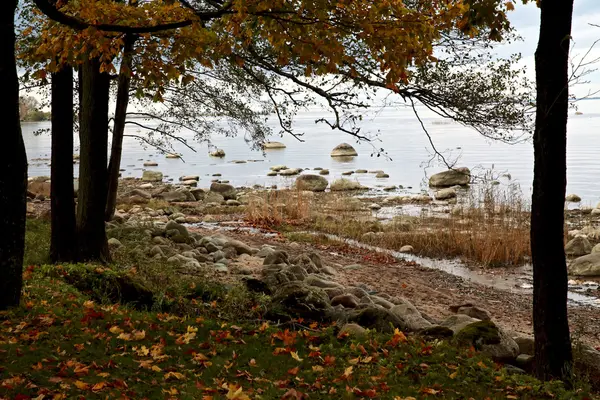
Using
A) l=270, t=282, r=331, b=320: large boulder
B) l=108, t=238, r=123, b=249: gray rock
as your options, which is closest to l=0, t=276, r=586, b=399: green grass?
l=270, t=282, r=331, b=320: large boulder

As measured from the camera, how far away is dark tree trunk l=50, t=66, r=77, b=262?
777 centimetres

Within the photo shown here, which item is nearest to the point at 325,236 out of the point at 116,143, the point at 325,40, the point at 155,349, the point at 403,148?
the point at 116,143

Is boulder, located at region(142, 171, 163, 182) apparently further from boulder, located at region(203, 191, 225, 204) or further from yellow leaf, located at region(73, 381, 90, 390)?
yellow leaf, located at region(73, 381, 90, 390)

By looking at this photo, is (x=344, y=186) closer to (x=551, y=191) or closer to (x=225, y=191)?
(x=225, y=191)

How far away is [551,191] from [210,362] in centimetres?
299

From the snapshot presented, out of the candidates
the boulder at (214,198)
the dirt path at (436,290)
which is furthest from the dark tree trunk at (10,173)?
the boulder at (214,198)

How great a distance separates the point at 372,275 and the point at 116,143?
4.91m

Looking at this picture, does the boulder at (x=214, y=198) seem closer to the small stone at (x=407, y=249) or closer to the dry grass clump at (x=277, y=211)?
the dry grass clump at (x=277, y=211)

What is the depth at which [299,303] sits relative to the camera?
6547 mm

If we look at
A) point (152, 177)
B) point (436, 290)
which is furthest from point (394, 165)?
point (436, 290)

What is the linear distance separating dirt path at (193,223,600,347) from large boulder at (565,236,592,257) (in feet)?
10.8

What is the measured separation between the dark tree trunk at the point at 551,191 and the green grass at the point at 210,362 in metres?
0.41

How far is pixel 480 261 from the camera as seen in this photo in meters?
12.2

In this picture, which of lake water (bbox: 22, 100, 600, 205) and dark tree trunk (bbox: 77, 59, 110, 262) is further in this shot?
lake water (bbox: 22, 100, 600, 205)
